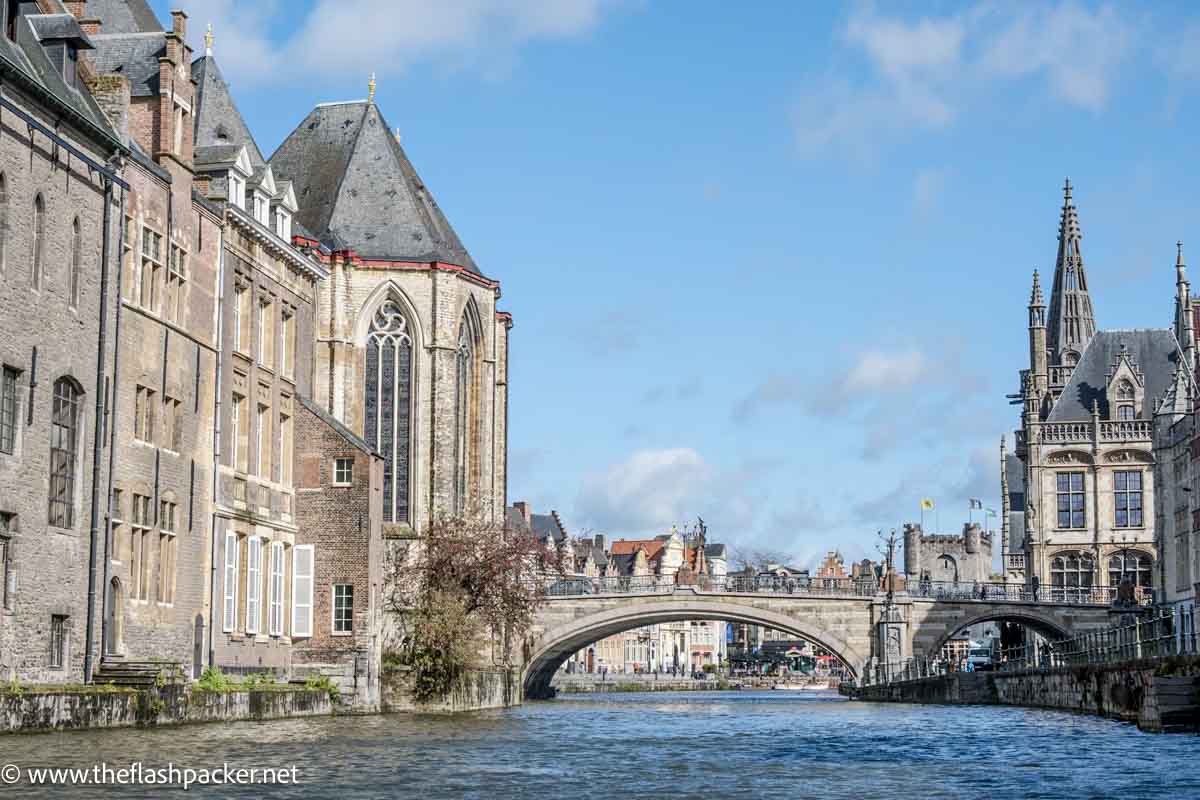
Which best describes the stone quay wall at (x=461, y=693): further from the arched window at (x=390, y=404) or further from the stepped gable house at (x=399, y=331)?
the arched window at (x=390, y=404)

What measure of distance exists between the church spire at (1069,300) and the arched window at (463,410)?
41484mm

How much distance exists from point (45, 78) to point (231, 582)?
1441 centimetres

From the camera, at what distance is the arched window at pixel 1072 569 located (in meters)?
91.9

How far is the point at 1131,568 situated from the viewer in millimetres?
91188

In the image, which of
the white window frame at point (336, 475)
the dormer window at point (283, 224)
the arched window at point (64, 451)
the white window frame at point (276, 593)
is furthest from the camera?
the dormer window at point (283, 224)

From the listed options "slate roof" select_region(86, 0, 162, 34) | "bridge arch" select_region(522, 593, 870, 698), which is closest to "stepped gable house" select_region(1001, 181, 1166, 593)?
"bridge arch" select_region(522, 593, 870, 698)

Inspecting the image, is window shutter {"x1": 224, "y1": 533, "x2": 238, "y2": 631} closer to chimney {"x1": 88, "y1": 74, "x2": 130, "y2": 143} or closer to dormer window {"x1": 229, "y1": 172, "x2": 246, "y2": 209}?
dormer window {"x1": 229, "y1": 172, "x2": 246, "y2": 209}

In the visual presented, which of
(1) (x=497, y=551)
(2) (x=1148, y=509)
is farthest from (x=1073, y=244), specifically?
(1) (x=497, y=551)

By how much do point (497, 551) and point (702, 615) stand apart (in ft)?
85.8

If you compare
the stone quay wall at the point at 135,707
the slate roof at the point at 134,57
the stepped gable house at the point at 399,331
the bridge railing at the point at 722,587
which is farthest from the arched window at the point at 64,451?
the bridge railing at the point at 722,587

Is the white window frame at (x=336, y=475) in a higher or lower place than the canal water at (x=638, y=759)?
higher

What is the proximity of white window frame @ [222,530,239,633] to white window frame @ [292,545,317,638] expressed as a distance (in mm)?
4135

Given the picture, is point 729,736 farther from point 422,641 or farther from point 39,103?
point 39,103

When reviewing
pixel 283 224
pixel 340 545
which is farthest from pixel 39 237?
pixel 283 224
